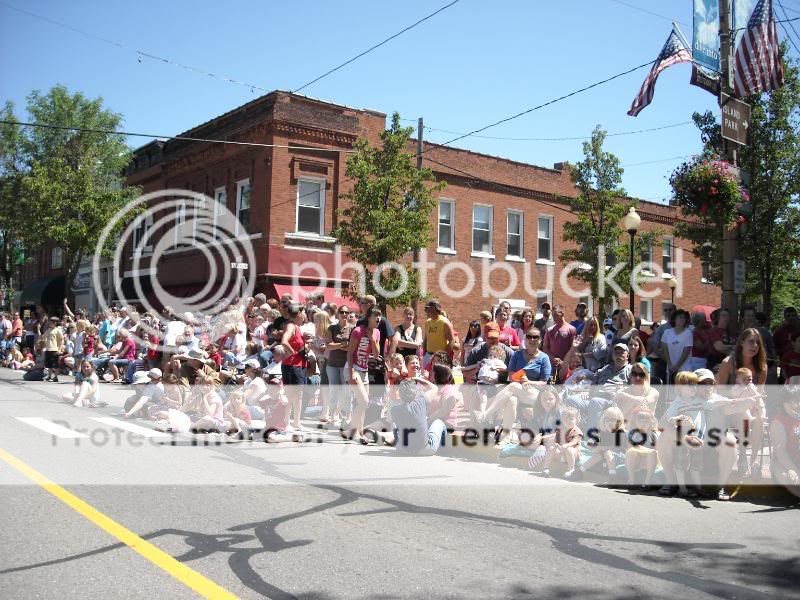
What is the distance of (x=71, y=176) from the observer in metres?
27.0

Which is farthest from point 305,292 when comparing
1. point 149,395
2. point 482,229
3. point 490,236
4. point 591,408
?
point 591,408

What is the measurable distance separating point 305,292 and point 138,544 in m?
20.1

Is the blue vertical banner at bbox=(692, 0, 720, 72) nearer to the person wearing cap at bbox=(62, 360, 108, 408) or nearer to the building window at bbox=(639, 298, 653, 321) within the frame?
the person wearing cap at bbox=(62, 360, 108, 408)

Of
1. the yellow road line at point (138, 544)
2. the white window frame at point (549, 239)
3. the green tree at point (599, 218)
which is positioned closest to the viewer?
the yellow road line at point (138, 544)

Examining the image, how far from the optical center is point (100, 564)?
195 inches

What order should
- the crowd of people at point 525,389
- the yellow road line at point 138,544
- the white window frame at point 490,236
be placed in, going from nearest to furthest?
the yellow road line at point 138,544 < the crowd of people at point 525,389 < the white window frame at point 490,236

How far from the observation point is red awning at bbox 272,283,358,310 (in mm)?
25031

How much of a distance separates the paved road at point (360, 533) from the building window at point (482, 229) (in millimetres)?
20746

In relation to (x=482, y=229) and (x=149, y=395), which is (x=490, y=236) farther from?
(x=149, y=395)

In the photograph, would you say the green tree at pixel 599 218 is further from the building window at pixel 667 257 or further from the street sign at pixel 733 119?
the street sign at pixel 733 119

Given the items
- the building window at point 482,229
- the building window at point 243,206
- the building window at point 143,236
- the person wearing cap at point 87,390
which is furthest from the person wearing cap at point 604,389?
the building window at point 143,236

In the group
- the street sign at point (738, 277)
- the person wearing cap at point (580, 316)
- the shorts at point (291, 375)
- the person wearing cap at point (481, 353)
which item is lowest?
the shorts at point (291, 375)

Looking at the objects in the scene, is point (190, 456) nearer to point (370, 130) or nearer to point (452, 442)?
point (452, 442)

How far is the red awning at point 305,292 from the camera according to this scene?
2503cm
